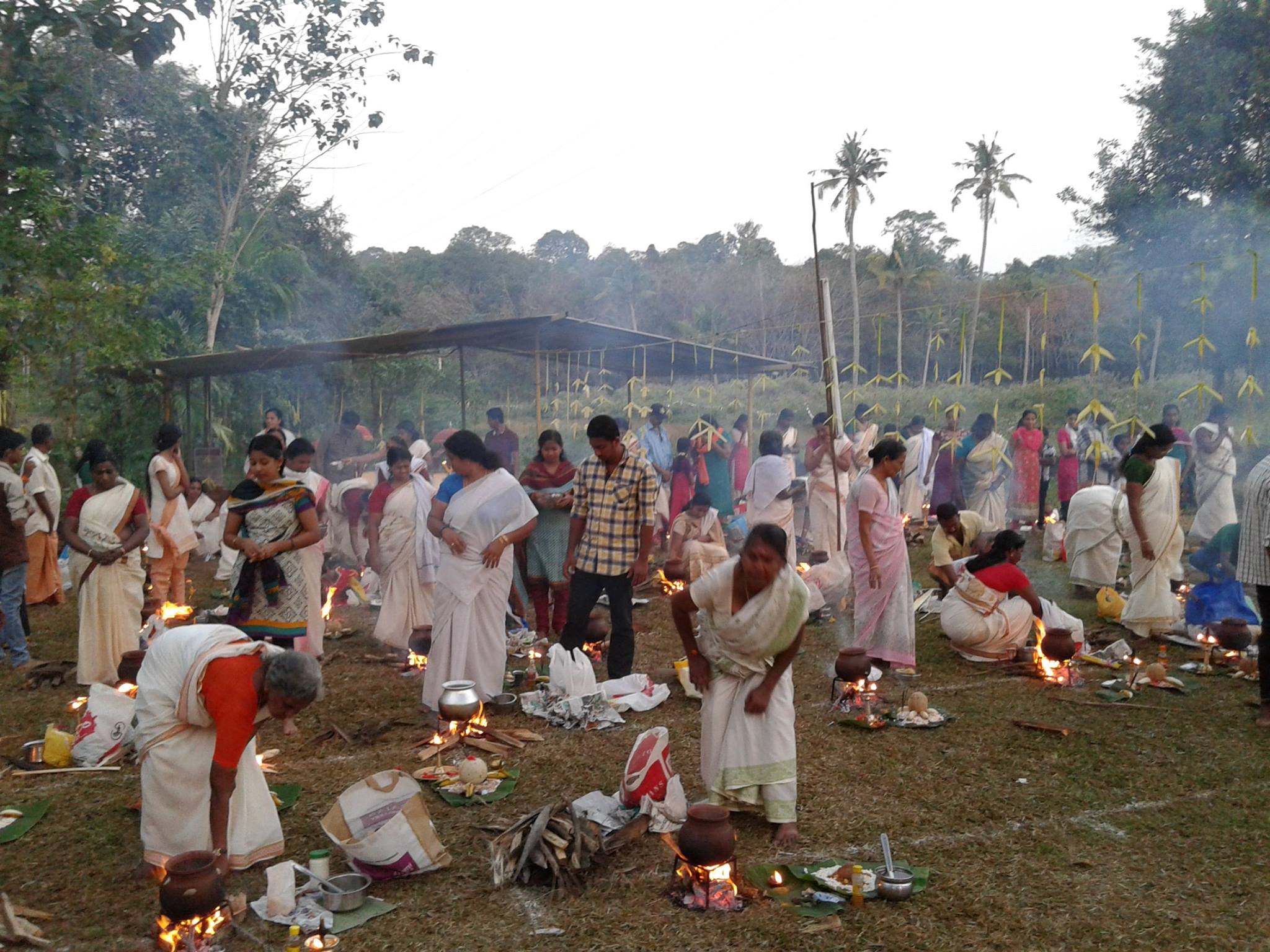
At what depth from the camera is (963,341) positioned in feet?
37.7

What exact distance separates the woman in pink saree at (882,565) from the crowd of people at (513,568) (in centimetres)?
2

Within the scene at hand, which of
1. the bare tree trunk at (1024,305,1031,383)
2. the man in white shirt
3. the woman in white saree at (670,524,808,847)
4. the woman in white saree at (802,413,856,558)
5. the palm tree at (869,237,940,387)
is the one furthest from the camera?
the palm tree at (869,237,940,387)

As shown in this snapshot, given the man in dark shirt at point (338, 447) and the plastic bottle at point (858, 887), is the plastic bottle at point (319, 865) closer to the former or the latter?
the plastic bottle at point (858, 887)

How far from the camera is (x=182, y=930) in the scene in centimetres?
360

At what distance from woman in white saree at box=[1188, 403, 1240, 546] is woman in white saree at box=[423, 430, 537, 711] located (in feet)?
29.2

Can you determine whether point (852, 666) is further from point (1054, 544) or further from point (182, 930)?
point (1054, 544)

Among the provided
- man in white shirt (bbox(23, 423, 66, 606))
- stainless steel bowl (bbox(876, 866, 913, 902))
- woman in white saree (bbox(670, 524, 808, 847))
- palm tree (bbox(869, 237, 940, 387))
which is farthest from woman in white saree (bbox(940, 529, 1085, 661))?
palm tree (bbox(869, 237, 940, 387))

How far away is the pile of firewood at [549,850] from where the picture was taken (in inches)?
165

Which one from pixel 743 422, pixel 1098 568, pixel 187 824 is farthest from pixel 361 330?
pixel 187 824

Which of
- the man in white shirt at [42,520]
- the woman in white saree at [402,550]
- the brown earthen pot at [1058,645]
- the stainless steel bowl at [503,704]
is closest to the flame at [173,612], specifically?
the man in white shirt at [42,520]

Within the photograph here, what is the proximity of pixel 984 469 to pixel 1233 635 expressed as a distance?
5.96 meters

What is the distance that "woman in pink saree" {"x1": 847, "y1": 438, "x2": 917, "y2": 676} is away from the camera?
280 inches

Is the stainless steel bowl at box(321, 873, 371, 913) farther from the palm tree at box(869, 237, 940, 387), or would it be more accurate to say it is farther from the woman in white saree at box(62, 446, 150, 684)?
the palm tree at box(869, 237, 940, 387)

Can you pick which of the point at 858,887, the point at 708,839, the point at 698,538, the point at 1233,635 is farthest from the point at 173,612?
the point at 1233,635
